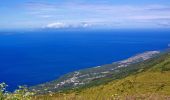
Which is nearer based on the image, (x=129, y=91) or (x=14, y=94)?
(x=14, y=94)

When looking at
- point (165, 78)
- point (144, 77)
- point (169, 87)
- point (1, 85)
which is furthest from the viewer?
point (144, 77)

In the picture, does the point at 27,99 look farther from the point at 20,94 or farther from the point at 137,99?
the point at 137,99

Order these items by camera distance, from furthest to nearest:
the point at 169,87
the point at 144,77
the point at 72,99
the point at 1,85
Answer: the point at 144,77, the point at 169,87, the point at 72,99, the point at 1,85

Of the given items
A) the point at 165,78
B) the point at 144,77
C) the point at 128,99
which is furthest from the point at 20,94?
the point at 144,77

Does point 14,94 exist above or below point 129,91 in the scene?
below

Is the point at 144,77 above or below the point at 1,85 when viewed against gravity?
above

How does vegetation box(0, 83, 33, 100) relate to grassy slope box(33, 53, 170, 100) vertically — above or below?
below

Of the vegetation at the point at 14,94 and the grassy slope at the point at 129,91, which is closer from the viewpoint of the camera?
the vegetation at the point at 14,94

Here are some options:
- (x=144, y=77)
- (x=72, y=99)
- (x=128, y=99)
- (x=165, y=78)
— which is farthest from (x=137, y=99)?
(x=144, y=77)

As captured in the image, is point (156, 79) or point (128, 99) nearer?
point (128, 99)

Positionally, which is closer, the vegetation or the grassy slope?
the vegetation

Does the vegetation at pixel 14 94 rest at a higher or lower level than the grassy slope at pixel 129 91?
lower
